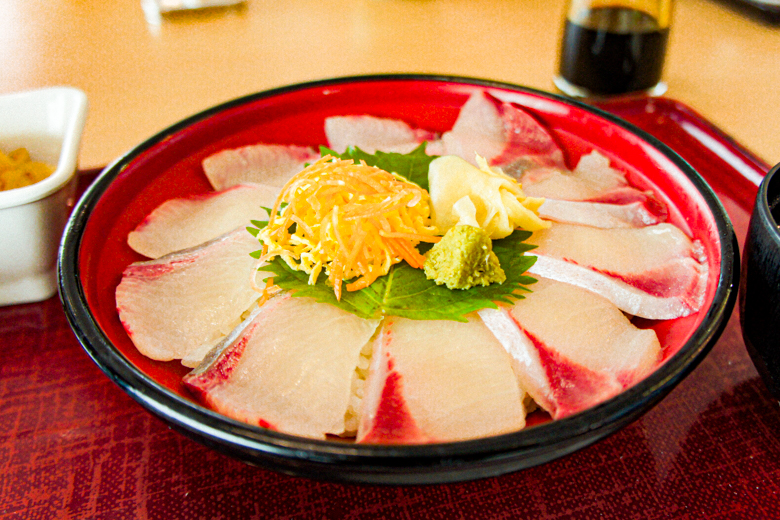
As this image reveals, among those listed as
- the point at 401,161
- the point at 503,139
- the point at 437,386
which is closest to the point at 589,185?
the point at 503,139

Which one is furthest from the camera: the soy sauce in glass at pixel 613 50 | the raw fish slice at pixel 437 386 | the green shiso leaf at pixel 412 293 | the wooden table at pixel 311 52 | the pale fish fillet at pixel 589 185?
the wooden table at pixel 311 52

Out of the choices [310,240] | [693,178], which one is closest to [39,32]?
[310,240]

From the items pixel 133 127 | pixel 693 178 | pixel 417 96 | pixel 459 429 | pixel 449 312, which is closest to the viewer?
pixel 459 429

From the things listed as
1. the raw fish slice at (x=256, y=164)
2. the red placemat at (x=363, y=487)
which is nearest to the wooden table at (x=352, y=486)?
the red placemat at (x=363, y=487)

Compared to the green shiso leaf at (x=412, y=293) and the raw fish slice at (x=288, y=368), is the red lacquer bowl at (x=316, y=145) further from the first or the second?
the green shiso leaf at (x=412, y=293)

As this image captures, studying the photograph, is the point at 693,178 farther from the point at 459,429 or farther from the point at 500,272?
the point at 459,429

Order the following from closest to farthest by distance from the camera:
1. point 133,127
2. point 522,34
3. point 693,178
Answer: point 693,178, point 133,127, point 522,34

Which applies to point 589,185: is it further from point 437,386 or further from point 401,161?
point 437,386
